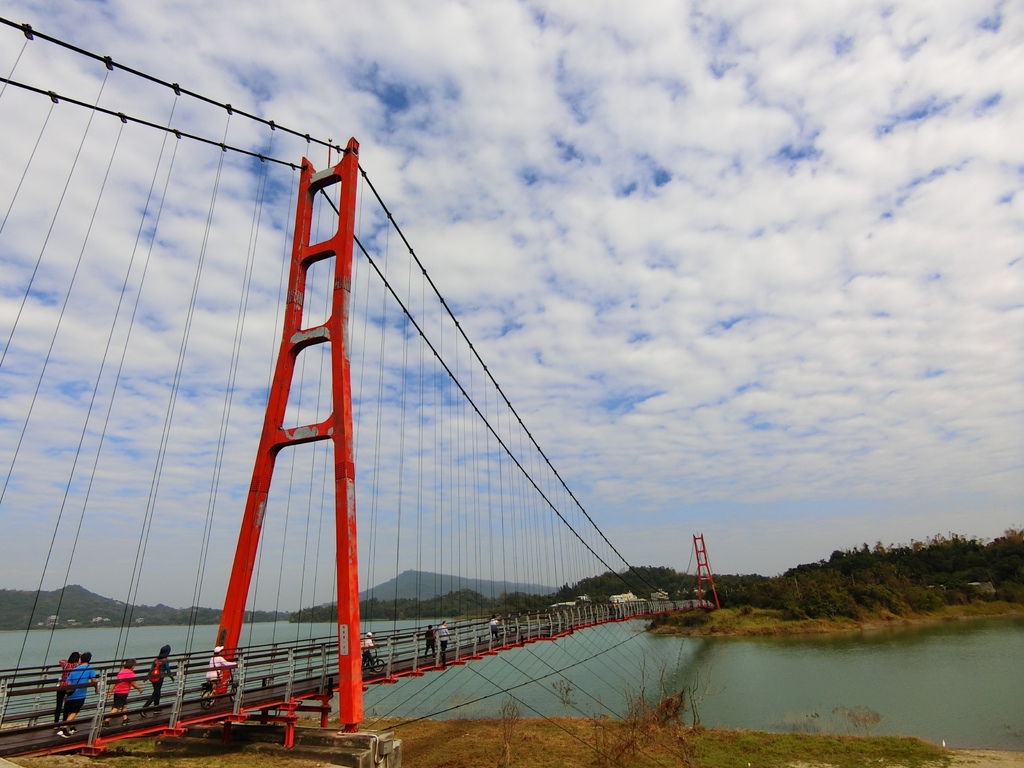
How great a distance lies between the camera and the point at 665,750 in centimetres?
1416

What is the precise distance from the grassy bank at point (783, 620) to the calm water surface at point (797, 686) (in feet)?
23.8

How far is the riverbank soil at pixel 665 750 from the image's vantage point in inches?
518

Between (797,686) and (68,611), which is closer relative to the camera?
(797,686)

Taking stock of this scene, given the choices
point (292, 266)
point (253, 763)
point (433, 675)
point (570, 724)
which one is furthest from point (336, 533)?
point (433, 675)

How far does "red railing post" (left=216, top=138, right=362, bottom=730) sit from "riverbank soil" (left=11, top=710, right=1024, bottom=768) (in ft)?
14.9

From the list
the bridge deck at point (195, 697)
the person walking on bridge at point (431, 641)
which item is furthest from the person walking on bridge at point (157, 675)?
the person walking on bridge at point (431, 641)

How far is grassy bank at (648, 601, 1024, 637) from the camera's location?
47.9 meters

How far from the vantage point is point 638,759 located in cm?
1353

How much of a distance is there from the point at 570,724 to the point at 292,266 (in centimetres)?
1518

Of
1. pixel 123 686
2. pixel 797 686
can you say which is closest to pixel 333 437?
pixel 123 686

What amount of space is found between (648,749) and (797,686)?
13782 mm

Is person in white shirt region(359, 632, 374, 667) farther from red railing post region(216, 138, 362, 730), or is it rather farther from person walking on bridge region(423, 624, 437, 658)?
person walking on bridge region(423, 624, 437, 658)

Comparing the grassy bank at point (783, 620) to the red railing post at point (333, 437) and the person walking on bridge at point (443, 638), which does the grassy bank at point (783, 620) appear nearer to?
the person walking on bridge at point (443, 638)

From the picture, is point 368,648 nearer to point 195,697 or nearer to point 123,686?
point 195,697
